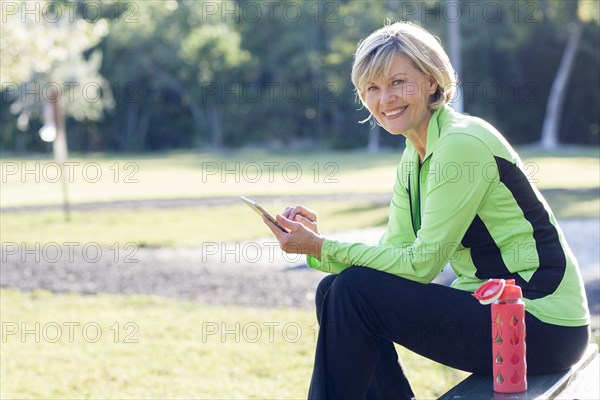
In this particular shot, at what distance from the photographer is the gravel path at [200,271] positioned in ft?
25.0

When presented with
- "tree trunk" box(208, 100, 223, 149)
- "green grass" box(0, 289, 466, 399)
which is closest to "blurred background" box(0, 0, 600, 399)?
"green grass" box(0, 289, 466, 399)

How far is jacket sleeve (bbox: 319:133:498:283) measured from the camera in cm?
294

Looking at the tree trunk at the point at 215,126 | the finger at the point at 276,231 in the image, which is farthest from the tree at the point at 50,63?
the finger at the point at 276,231

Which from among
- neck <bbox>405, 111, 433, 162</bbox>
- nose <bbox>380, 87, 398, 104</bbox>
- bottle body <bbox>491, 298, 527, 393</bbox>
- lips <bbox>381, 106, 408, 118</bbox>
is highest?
nose <bbox>380, 87, 398, 104</bbox>

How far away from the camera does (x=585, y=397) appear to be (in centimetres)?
301

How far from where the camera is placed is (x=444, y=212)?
2973 mm

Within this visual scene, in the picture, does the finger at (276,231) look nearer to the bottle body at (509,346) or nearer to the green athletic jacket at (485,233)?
the green athletic jacket at (485,233)

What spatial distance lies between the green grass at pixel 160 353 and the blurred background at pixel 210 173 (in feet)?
0.07

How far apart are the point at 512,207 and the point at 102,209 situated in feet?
45.7

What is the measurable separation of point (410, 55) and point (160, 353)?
125 inches

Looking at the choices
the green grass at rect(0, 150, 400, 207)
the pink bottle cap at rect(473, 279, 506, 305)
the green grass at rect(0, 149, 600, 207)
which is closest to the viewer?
the pink bottle cap at rect(473, 279, 506, 305)

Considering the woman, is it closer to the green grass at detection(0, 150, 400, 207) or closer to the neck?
the neck

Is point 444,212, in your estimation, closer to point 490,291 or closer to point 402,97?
point 490,291

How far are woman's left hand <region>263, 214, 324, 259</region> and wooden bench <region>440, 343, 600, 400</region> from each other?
2.12 ft
